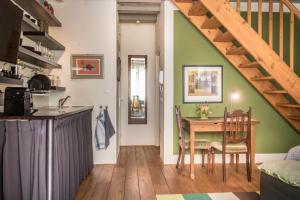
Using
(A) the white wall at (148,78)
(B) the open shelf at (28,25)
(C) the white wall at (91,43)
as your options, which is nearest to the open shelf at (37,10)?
(B) the open shelf at (28,25)

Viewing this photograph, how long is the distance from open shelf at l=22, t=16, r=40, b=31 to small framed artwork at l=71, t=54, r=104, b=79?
3.87 ft

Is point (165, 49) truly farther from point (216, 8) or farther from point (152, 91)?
point (152, 91)

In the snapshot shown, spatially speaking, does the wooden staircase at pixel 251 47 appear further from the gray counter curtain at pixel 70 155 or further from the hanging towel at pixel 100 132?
the gray counter curtain at pixel 70 155

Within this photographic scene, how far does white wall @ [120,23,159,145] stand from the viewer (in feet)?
22.4

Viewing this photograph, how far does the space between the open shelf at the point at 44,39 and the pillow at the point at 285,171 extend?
308 centimetres

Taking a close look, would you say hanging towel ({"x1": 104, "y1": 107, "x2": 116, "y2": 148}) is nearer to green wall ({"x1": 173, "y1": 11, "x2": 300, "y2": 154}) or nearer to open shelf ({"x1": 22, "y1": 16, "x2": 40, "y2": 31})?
green wall ({"x1": 173, "y1": 11, "x2": 300, "y2": 154})

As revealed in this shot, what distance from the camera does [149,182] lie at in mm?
3922

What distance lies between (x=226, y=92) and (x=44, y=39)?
3.07 metres

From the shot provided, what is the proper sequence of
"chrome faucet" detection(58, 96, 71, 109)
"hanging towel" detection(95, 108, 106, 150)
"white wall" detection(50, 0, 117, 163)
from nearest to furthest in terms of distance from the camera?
"chrome faucet" detection(58, 96, 71, 109) < "hanging towel" detection(95, 108, 106, 150) < "white wall" detection(50, 0, 117, 163)

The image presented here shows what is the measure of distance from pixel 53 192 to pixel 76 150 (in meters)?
0.98

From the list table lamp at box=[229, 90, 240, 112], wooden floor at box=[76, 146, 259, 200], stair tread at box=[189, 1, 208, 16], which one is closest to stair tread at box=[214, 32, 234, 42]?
stair tread at box=[189, 1, 208, 16]

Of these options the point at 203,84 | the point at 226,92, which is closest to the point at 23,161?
the point at 203,84

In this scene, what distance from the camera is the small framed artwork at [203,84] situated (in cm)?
502

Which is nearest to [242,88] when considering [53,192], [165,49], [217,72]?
[217,72]
